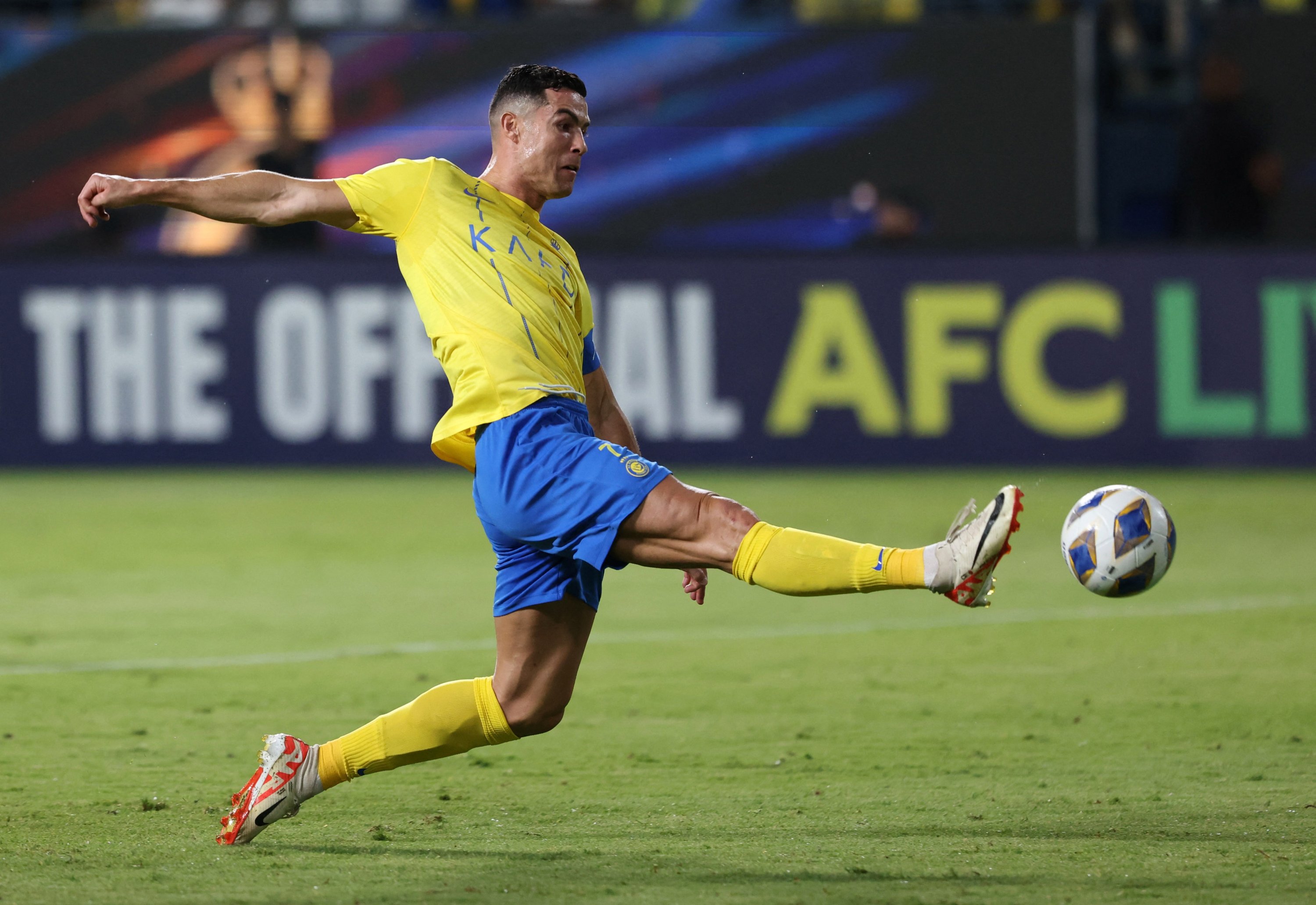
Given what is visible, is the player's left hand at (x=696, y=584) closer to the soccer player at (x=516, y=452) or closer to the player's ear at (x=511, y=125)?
the soccer player at (x=516, y=452)

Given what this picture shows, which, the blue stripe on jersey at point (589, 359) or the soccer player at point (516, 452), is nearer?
the soccer player at point (516, 452)

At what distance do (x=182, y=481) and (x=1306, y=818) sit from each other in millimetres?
11520

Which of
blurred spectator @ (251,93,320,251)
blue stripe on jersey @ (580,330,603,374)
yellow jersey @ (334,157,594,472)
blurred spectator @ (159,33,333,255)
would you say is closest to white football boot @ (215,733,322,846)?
yellow jersey @ (334,157,594,472)

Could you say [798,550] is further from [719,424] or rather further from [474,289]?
[719,424]

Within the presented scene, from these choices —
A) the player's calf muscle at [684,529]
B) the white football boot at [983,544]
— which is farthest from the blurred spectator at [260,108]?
the white football boot at [983,544]

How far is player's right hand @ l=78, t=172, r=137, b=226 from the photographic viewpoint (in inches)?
194

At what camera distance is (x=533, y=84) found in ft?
17.3

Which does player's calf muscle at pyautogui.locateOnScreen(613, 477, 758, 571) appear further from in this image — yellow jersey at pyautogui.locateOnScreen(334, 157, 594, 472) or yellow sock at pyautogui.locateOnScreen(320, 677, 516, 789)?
yellow sock at pyautogui.locateOnScreen(320, 677, 516, 789)

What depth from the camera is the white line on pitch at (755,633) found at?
8.08 m

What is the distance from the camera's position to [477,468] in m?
4.99

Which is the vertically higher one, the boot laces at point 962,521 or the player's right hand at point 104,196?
the player's right hand at point 104,196

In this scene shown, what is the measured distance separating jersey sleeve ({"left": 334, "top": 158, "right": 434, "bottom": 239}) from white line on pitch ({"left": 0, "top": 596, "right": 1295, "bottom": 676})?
3451 millimetres

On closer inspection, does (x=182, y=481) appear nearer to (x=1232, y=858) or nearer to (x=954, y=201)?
(x=954, y=201)

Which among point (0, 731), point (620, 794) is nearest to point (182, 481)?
point (0, 731)
